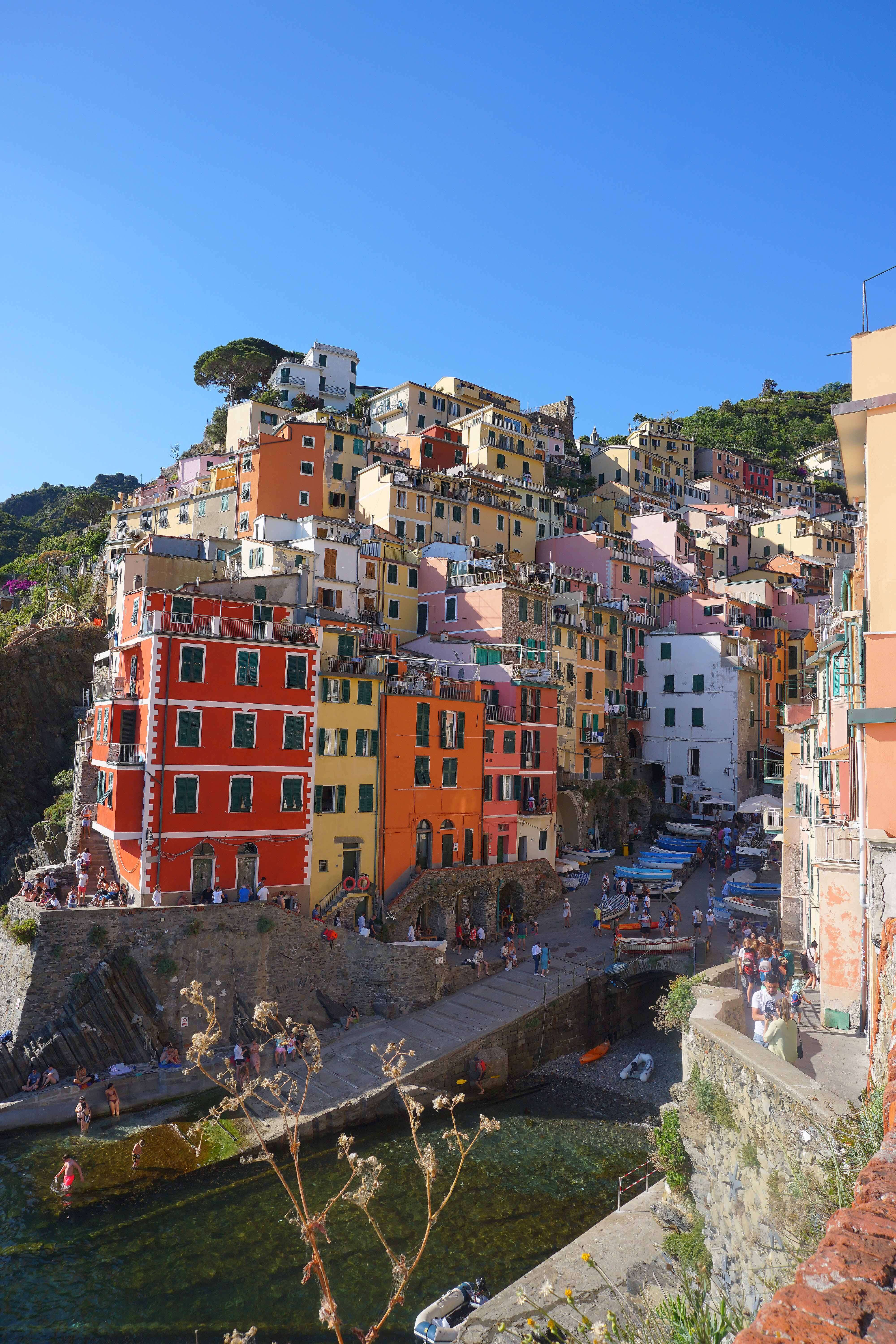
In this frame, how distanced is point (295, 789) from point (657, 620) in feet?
124

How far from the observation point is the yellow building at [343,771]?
1298 inches

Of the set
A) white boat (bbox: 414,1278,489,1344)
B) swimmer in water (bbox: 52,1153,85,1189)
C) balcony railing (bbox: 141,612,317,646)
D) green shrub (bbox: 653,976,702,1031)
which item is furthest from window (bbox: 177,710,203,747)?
white boat (bbox: 414,1278,489,1344)

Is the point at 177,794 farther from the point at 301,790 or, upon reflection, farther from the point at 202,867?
the point at 301,790

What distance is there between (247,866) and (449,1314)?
1733 centimetres

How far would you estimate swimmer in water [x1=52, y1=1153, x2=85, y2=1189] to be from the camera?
20.4 m

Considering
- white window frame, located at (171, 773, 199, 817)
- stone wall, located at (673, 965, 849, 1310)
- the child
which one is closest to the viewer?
stone wall, located at (673, 965, 849, 1310)

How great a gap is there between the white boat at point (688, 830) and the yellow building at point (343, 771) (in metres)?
22.5

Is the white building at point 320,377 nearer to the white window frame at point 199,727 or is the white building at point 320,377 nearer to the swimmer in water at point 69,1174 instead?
the white window frame at point 199,727

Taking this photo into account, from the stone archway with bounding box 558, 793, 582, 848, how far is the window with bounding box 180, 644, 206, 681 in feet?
82.4

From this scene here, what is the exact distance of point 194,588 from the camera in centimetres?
3206

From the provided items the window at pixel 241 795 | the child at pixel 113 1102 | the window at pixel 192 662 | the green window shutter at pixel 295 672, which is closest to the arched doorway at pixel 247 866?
the window at pixel 241 795

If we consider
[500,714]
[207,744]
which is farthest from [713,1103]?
[500,714]

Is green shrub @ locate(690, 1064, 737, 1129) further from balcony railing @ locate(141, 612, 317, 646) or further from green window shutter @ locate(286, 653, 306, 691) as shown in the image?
A: balcony railing @ locate(141, 612, 317, 646)

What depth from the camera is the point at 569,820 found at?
49469mm
